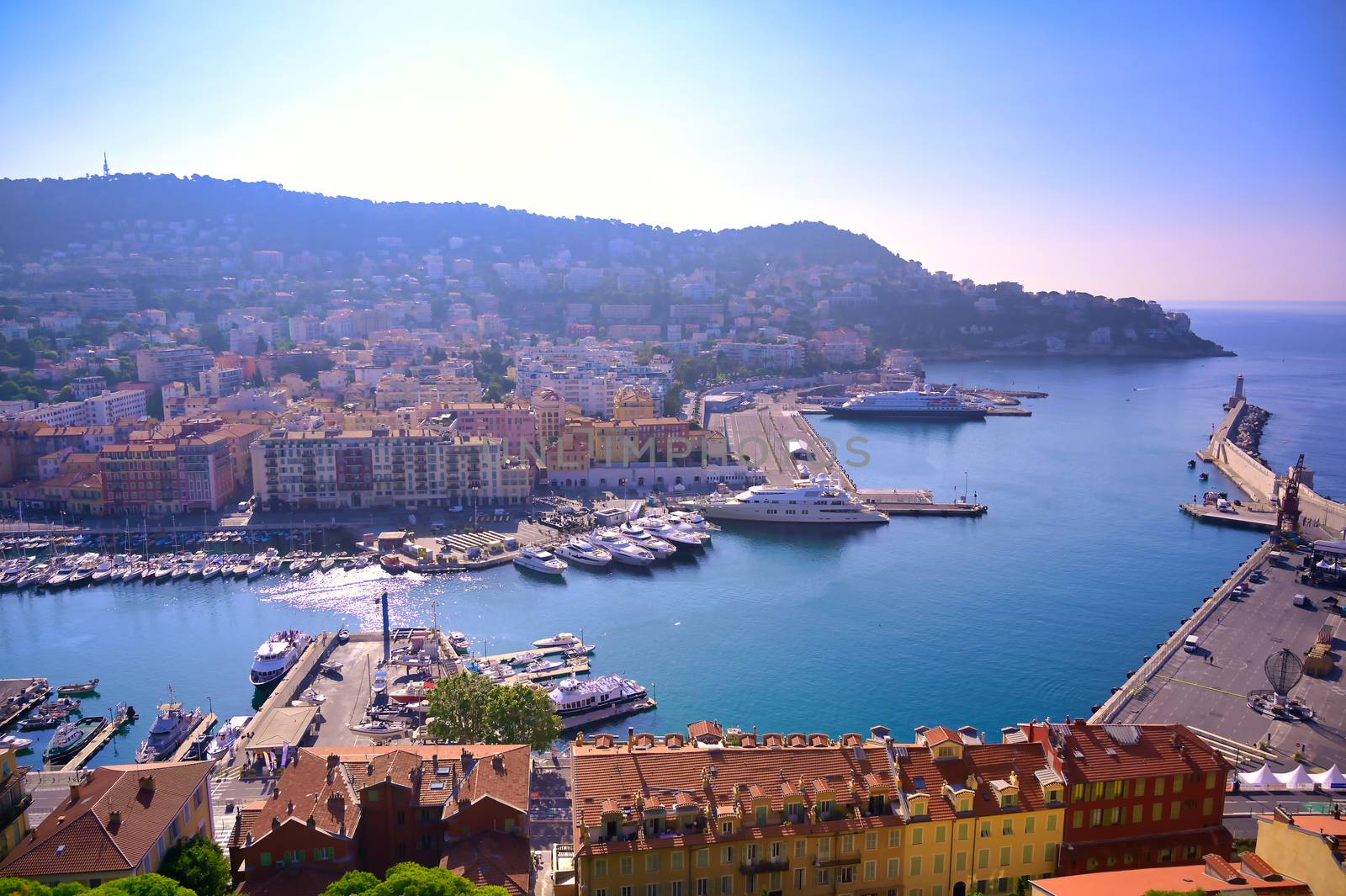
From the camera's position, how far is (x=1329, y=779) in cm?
898

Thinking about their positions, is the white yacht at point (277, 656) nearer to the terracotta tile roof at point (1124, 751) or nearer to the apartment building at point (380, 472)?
the apartment building at point (380, 472)

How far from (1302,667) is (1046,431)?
2126 centimetres

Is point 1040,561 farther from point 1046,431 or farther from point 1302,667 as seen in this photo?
point 1046,431

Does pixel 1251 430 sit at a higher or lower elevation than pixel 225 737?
higher

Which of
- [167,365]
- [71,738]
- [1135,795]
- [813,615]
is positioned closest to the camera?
[1135,795]

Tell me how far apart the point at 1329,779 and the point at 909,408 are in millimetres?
27469

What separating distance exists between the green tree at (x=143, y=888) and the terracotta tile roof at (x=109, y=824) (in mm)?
550

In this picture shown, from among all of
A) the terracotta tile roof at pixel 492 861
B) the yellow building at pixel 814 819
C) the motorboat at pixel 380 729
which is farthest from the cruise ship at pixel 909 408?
the terracotta tile roof at pixel 492 861

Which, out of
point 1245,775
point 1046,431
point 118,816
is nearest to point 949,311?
point 1046,431

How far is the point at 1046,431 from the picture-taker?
3216cm

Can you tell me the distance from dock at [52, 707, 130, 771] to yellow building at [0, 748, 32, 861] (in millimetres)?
4245

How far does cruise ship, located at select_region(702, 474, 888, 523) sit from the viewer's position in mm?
20328

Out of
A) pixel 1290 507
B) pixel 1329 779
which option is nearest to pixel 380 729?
pixel 1329 779

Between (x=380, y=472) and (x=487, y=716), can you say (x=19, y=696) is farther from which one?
(x=380, y=472)
